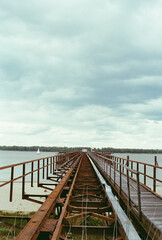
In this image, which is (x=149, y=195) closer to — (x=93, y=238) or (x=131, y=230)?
(x=131, y=230)

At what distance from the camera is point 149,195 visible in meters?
7.31

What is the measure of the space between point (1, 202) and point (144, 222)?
2832cm

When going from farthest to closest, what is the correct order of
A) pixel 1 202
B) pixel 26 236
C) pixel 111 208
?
pixel 1 202
pixel 111 208
pixel 26 236

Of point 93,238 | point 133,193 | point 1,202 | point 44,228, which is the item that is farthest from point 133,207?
point 1,202

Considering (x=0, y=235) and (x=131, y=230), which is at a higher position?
(x=131, y=230)

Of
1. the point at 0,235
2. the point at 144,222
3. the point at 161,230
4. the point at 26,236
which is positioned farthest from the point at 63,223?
the point at 0,235

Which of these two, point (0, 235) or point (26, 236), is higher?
point (26, 236)

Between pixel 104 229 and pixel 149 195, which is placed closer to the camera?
pixel 104 229

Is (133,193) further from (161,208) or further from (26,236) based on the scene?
(26,236)

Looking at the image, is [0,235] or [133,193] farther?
[0,235]

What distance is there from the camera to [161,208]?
577 centimetres

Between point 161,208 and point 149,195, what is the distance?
156 cm

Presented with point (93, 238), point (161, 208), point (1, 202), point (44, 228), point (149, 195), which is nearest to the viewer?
point (44, 228)

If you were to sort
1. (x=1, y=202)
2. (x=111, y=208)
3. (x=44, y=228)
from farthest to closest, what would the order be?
(x=1, y=202), (x=111, y=208), (x=44, y=228)
